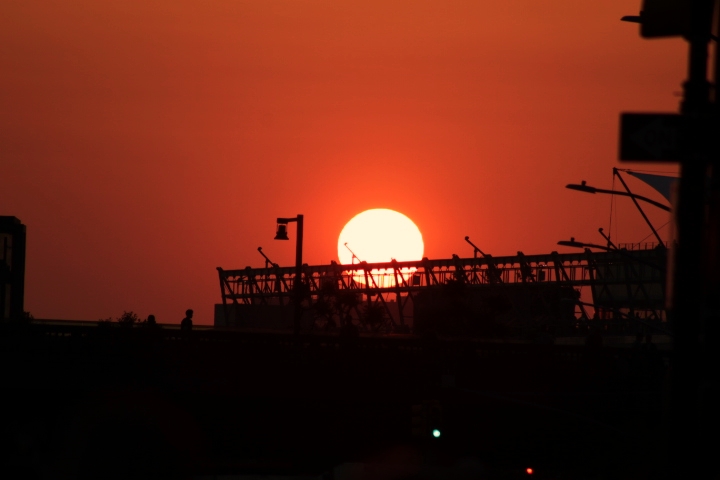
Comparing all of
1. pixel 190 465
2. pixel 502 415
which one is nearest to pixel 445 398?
pixel 502 415

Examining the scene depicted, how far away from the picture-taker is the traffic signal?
2856 centimetres

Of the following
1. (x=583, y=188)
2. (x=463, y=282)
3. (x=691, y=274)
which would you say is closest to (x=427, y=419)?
(x=583, y=188)

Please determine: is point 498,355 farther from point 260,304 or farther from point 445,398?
point 260,304

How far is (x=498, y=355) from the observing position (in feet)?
A: 118

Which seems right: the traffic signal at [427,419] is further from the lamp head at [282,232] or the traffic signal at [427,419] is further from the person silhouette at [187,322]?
the lamp head at [282,232]

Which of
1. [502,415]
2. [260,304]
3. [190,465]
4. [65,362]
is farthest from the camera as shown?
[260,304]

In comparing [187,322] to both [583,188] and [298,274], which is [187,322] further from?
[583,188]

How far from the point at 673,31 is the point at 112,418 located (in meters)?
22.5

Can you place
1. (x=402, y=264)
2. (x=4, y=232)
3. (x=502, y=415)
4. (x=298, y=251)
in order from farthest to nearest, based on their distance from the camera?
(x=402, y=264) → (x=4, y=232) → (x=298, y=251) → (x=502, y=415)

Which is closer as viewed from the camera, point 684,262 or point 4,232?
point 684,262

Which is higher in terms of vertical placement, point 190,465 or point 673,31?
point 673,31

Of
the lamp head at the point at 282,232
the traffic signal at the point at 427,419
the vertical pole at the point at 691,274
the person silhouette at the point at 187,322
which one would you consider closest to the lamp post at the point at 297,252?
the lamp head at the point at 282,232

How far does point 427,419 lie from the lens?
28.6m

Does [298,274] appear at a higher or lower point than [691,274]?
lower
